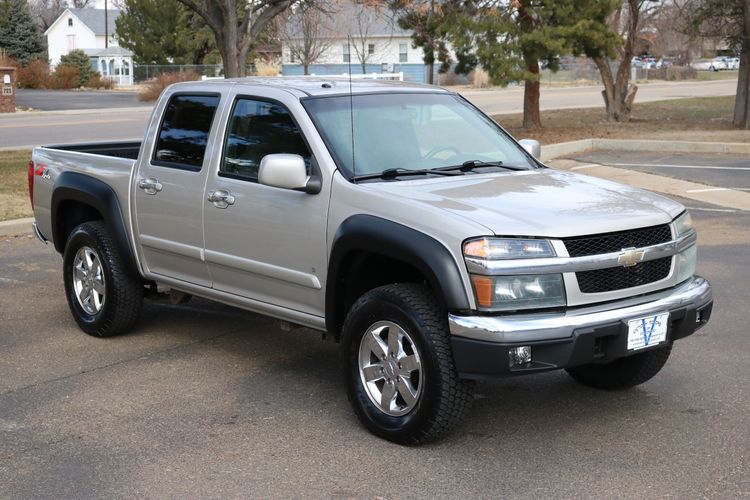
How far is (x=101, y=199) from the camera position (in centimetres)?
716

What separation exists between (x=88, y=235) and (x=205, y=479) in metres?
3.06

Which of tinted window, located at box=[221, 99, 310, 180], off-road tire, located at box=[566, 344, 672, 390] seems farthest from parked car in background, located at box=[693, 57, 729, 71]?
tinted window, located at box=[221, 99, 310, 180]

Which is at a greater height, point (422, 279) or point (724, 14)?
point (724, 14)

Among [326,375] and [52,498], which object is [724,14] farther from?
[52,498]

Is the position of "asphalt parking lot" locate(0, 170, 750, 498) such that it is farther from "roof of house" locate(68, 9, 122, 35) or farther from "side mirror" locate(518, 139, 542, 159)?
"roof of house" locate(68, 9, 122, 35)

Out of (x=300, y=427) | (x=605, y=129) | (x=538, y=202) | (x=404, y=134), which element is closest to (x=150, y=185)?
(x=404, y=134)

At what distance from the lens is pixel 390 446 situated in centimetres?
516

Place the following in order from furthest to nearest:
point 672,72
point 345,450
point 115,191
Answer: point 672,72 → point 115,191 → point 345,450

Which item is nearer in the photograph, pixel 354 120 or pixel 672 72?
pixel 354 120

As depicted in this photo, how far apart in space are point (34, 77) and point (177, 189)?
5430 centimetres

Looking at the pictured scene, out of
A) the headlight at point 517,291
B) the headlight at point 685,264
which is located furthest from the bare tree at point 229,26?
the headlight at point 517,291

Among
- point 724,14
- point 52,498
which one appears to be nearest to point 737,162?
point 724,14

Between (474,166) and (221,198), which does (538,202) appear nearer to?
(474,166)

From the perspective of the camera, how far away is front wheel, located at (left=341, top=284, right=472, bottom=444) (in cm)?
489
